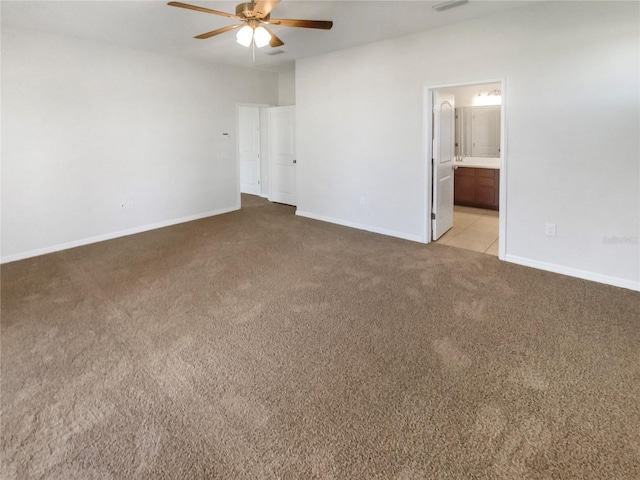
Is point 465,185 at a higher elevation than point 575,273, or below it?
higher

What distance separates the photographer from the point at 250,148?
335 inches

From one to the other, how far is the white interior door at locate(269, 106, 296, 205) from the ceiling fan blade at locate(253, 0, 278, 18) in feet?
13.1

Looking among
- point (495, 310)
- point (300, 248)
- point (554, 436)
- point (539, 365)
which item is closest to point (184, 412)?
point (554, 436)

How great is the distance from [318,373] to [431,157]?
11.2 feet

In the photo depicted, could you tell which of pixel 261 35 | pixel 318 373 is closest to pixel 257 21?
pixel 261 35

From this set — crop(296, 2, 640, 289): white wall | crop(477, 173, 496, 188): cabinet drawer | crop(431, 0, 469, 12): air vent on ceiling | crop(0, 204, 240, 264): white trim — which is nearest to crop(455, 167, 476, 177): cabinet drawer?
crop(477, 173, 496, 188): cabinet drawer

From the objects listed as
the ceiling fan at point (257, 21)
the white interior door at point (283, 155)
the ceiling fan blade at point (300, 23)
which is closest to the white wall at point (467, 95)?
the white interior door at point (283, 155)

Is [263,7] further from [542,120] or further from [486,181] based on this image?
[486,181]

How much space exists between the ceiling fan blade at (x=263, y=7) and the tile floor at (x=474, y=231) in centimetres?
337

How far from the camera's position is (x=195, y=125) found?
6082 millimetres

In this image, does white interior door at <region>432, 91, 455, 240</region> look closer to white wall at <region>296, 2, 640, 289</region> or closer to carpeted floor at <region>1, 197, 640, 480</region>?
white wall at <region>296, 2, 640, 289</region>

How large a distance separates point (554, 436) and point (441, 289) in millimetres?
1756

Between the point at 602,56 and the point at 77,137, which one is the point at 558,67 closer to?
the point at 602,56

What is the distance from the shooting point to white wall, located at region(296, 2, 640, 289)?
326 cm
